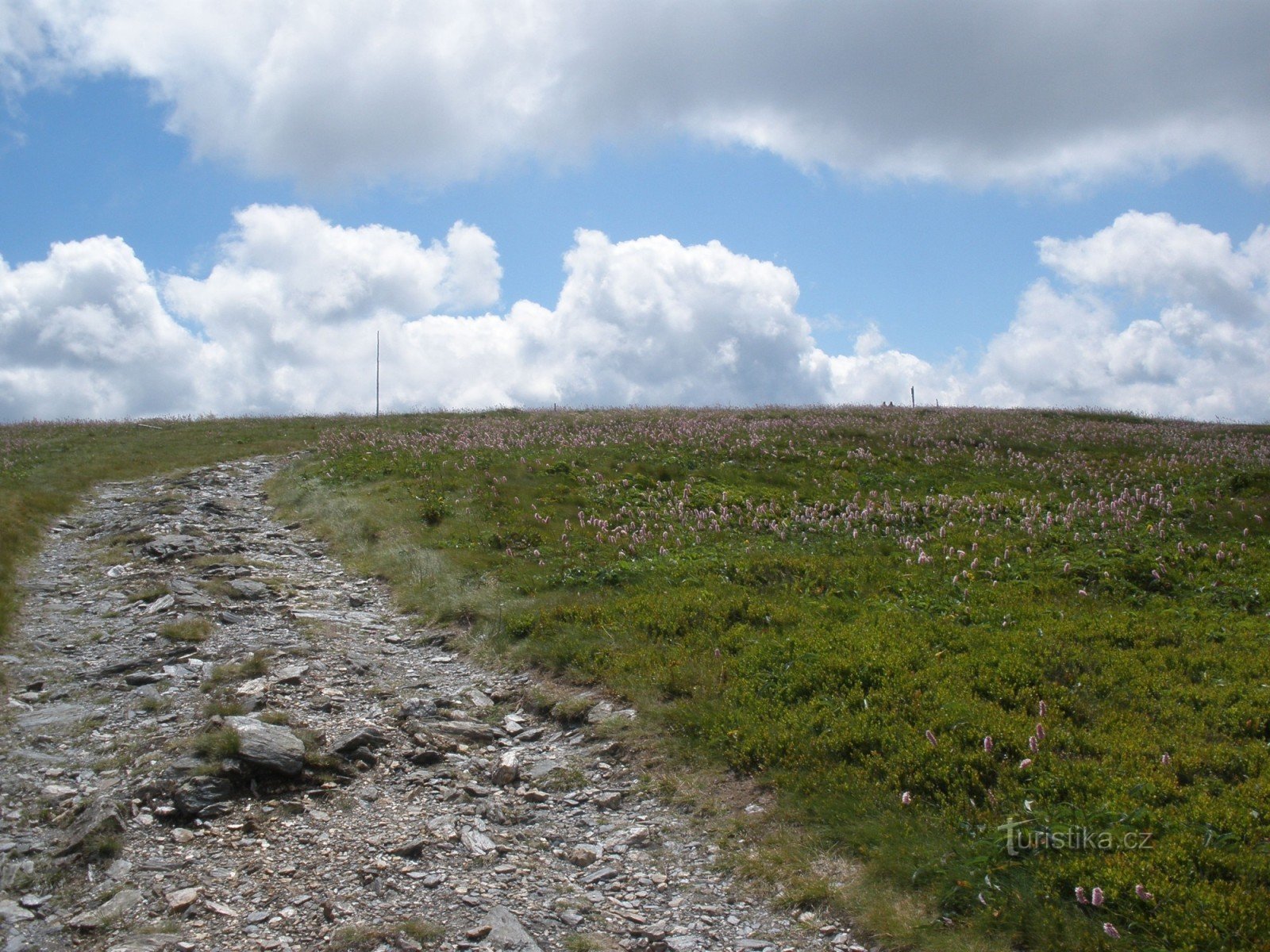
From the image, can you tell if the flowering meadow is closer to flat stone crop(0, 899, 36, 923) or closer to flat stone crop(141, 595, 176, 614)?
flat stone crop(141, 595, 176, 614)

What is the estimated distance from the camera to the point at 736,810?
8.26 metres

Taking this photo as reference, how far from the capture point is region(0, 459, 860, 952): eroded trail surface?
22.1ft

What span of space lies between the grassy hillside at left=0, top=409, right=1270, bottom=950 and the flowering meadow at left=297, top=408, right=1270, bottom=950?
41mm

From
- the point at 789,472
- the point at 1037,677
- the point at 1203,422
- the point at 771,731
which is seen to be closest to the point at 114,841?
the point at 771,731

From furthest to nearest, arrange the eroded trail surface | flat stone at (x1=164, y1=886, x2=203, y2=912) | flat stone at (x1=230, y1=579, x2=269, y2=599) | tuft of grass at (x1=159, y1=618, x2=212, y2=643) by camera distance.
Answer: flat stone at (x1=230, y1=579, x2=269, y2=599) → tuft of grass at (x1=159, y1=618, x2=212, y2=643) → flat stone at (x1=164, y1=886, x2=203, y2=912) → the eroded trail surface

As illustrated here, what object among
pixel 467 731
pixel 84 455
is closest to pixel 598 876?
pixel 467 731

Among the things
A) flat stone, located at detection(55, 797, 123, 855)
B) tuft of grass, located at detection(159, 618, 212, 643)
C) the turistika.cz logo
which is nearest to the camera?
Answer: the turistika.cz logo

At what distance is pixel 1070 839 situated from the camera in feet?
21.9

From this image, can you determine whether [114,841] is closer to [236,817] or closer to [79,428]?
[236,817]

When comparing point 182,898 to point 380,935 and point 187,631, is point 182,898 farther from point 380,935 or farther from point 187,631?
point 187,631

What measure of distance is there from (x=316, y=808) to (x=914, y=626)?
8112 millimetres

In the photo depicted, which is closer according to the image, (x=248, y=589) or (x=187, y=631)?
(x=187, y=631)

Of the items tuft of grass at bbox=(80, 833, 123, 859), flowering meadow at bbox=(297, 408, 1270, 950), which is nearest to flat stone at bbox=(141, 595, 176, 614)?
flowering meadow at bbox=(297, 408, 1270, 950)

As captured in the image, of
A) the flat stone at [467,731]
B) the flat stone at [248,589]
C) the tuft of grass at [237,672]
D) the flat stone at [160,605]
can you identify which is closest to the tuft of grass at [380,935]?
the flat stone at [467,731]
